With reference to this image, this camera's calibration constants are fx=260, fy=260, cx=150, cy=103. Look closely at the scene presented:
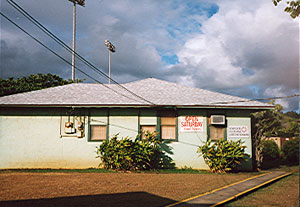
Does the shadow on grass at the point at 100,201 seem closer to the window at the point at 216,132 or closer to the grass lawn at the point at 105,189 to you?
the grass lawn at the point at 105,189

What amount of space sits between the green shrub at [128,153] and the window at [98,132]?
0.82 m

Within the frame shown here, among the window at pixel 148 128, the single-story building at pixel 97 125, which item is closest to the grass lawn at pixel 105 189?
the single-story building at pixel 97 125

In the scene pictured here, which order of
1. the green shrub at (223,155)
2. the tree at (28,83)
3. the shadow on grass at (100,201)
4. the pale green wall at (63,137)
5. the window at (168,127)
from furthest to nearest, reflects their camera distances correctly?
1. the tree at (28,83)
2. the window at (168,127)
3. the pale green wall at (63,137)
4. the green shrub at (223,155)
5. the shadow on grass at (100,201)

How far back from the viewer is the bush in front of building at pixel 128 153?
1194cm

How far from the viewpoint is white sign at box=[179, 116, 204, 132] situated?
13.6 m

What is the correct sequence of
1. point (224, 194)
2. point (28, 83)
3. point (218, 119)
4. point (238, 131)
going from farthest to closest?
1. point (28, 83)
2. point (238, 131)
3. point (218, 119)
4. point (224, 194)

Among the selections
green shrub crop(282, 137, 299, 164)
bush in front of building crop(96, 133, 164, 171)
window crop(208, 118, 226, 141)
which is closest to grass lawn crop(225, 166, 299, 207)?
window crop(208, 118, 226, 141)

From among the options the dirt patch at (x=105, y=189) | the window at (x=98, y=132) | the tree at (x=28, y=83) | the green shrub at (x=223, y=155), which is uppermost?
the tree at (x=28, y=83)

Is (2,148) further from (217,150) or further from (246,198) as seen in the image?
(246,198)

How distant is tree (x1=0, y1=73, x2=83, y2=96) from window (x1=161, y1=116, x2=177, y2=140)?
19.3 m

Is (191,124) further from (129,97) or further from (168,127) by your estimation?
(129,97)

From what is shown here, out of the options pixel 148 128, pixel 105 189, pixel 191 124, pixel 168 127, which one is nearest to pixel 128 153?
pixel 148 128

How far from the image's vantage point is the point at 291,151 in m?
19.2

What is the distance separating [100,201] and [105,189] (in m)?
1.50
